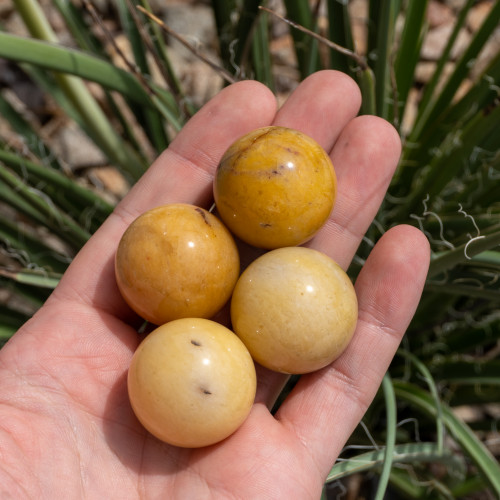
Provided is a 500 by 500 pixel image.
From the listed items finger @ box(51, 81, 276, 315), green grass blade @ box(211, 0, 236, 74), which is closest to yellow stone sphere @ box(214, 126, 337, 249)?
finger @ box(51, 81, 276, 315)

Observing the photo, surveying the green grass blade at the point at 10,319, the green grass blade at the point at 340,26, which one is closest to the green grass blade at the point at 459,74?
the green grass blade at the point at 340,26

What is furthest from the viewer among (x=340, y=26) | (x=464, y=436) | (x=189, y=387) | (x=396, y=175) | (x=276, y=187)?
(x=396, y=175)

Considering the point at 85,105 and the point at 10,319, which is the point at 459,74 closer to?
the point at 85,105

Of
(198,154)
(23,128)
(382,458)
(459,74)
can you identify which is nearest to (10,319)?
(23,128)

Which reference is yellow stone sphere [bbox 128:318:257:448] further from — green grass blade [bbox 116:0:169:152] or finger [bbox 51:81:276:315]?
green grass blade [bbox 116:0:169:152]

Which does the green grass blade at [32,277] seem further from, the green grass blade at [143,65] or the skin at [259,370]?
the green grass blade at [143,65]

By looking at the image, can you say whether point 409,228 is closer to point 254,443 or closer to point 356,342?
point 356,342
